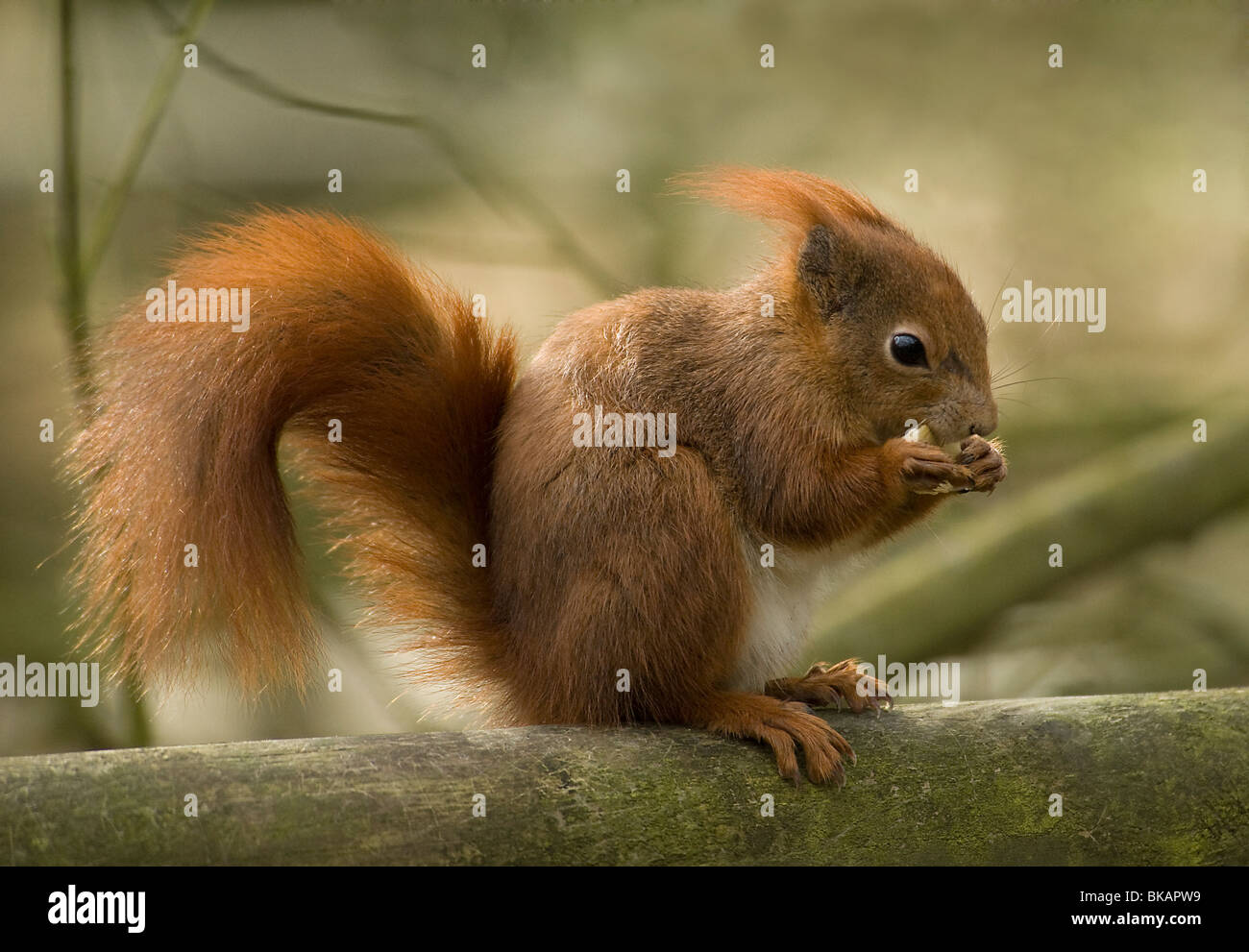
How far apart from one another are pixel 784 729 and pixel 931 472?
0.49 meters

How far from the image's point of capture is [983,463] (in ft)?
7.02

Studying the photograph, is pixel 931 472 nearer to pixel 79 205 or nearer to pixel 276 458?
pixel 276 458

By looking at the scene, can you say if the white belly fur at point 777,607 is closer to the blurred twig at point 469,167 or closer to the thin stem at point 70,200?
the blurred twig at point 469,167

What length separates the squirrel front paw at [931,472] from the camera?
208 centimetres

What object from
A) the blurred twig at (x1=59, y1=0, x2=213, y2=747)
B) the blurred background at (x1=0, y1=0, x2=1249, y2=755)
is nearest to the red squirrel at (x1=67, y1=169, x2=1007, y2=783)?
the blurred background at (x1=0, y1=0, x2=1249, y2=755)

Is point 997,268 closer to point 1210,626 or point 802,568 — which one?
point 1210,626

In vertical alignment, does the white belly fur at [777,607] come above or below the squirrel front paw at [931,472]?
below

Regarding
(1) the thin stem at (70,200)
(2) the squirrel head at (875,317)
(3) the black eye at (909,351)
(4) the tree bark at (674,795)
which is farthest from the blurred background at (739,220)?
(4) the tree bark at (674,795)

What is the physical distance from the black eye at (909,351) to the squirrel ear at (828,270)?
0.42ft

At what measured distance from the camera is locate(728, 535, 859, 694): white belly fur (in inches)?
85.4

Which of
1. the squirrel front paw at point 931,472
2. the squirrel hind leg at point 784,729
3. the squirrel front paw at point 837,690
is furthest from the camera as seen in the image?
the squirrel front paw at point 837,690

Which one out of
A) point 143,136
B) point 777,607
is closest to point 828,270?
point 777,607

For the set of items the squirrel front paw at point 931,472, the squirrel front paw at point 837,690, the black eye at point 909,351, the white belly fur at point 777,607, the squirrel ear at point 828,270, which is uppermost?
the squirrel ear at point 828,270

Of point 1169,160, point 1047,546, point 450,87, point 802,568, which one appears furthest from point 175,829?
point 1169,160
